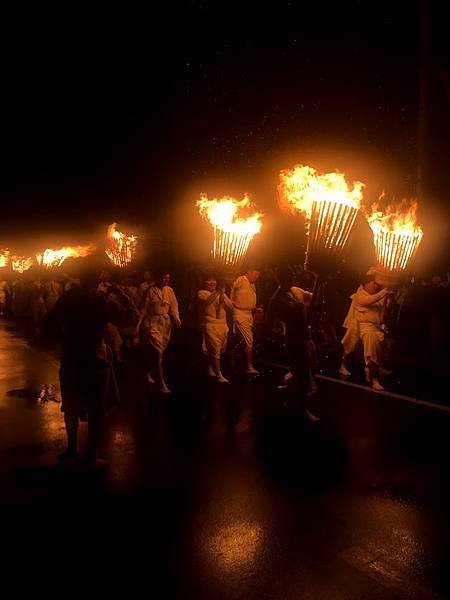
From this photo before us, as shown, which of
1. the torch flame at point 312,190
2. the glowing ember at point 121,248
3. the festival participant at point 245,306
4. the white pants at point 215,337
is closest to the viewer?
the torch flame at point 312,190

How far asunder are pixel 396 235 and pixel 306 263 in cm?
249

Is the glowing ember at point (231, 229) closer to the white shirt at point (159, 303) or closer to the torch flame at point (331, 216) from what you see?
the torch flame at point (331, 216)

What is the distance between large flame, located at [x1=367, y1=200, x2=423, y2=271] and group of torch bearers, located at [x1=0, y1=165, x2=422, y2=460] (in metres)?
0.01

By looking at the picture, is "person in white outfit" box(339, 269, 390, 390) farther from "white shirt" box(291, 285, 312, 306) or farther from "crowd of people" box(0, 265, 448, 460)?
"white shirt" box(291, 285, 312, 306)

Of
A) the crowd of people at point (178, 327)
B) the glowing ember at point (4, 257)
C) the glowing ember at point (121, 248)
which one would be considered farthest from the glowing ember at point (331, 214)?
the glowing ember at point (4, 257)

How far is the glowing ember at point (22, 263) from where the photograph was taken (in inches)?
1183

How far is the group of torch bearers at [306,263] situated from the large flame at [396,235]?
0.5 inches

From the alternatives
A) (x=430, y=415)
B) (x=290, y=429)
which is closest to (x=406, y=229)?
(x=430, y=415)

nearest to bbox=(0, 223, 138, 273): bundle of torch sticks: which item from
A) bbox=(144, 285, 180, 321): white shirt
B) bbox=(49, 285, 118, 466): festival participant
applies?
bbox=(144, 285, 180, 321): white shirt

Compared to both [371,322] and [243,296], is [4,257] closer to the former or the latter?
[243,296]

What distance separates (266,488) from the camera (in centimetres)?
486

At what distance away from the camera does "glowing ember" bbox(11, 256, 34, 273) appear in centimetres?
3006

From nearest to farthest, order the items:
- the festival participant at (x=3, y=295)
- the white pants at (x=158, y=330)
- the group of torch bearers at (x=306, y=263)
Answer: the group of torch bearers at (x=306, y=263), the white pants at (x=158, y=330), the festival participant at (x=3, y=295)

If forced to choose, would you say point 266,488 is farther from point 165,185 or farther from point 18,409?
point 165,185
